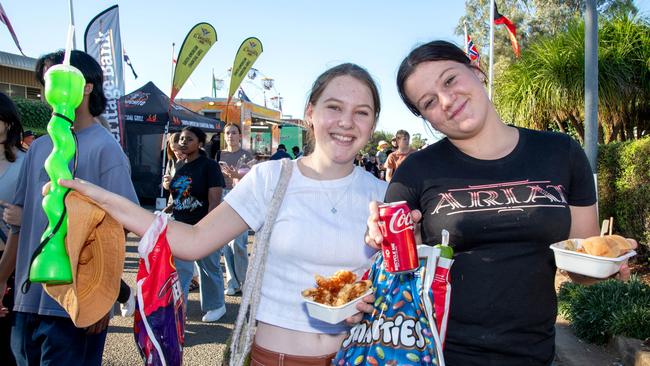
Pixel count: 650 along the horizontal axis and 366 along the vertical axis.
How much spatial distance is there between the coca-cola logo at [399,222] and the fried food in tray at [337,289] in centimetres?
30

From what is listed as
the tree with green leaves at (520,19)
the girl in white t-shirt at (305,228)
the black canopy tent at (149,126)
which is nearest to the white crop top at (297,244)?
the girl in white t-shirt at (305,228)

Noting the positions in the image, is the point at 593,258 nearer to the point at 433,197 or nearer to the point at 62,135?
the point at 433,197

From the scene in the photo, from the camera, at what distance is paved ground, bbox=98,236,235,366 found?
175 inches

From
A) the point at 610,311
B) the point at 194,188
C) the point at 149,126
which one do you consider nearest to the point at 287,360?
the point at 194,188

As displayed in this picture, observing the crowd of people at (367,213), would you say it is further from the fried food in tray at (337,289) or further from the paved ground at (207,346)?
the paved ground at (207,346)

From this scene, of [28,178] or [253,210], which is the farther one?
[28,178]

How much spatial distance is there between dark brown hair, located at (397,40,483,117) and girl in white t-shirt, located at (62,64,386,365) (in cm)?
18

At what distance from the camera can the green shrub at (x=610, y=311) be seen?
425 cm

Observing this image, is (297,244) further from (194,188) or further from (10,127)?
(194,188)

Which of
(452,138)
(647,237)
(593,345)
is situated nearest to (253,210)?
(452,138)

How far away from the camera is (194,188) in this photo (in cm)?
527

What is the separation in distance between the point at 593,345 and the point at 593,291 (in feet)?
1.86

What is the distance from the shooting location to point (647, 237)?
231 inches

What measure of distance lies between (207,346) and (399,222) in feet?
12.5
